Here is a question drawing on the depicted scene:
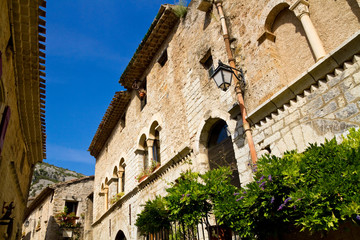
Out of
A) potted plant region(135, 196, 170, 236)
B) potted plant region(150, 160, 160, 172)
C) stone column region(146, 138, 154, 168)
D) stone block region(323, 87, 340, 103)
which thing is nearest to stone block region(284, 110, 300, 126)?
stone block region(323, 87, 340, 103)

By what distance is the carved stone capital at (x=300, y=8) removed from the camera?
16.1 ft

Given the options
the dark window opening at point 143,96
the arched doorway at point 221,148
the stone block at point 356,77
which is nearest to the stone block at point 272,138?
the arched doorway at point 221,148

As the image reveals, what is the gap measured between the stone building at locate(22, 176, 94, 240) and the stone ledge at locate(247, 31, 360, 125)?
56.2 ft

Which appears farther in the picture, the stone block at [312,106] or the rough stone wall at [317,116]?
the stone block at [312,106]

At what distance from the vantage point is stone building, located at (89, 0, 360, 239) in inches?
167

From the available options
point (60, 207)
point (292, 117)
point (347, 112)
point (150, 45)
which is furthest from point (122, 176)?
point (347, 112)

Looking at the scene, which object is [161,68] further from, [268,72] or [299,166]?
[299,166]

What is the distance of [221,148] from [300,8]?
134 inches

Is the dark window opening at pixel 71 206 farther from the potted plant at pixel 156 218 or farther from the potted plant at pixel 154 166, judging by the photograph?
the potted plant at pixel 156 218

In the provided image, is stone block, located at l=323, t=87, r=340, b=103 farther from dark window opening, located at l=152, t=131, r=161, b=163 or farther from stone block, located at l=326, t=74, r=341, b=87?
dark window opening, located at l=152, t=131, r=161, b=163

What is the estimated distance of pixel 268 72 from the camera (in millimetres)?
5418

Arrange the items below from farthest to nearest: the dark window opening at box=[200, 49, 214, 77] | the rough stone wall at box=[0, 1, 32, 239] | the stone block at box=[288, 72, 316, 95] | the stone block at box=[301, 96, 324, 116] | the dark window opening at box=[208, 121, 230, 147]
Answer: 1. the dark window opening at box=[200, 49, 214, 77]
2. the dark window opening at box=[208, 121, 230, 147]
3. the rough stone wall at box=[0, 1, 32, 239]
4. the stone block at box=[288, 72, 316, 95]
5. the stone block at box=[301, 96, 324, 116]

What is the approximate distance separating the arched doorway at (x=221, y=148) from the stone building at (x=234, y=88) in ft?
0.10

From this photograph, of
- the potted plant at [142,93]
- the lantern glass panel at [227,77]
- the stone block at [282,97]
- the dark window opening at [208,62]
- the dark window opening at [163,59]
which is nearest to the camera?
the stone block at [282,97]
